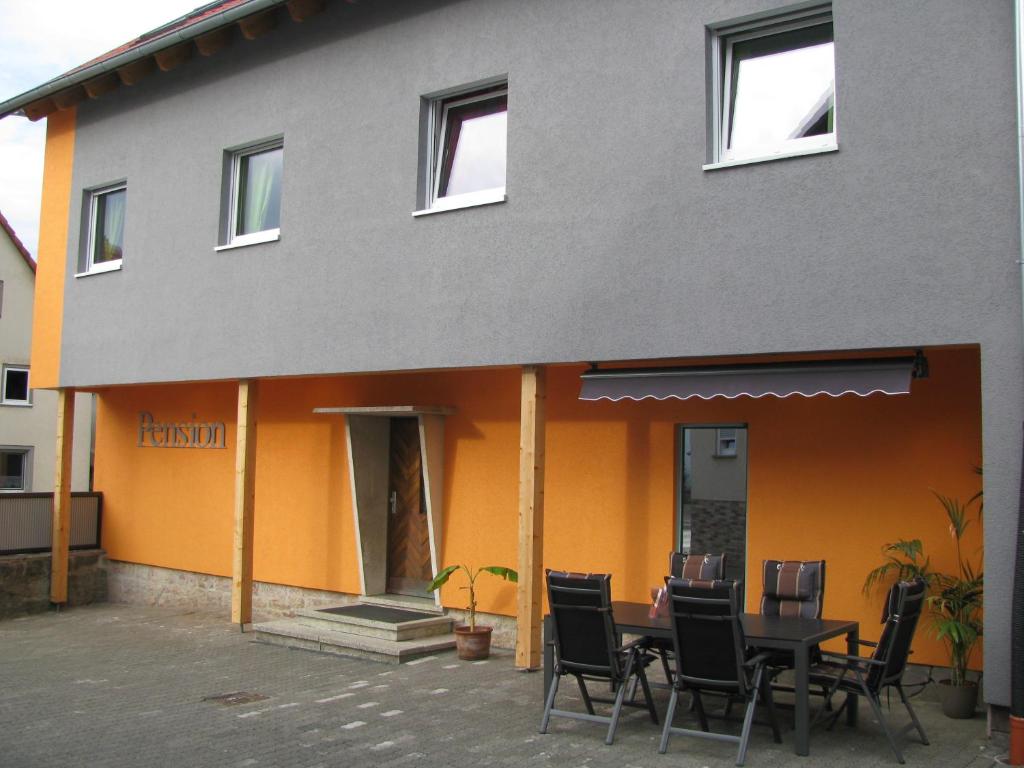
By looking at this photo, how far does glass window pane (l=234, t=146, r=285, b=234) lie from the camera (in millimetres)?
13188

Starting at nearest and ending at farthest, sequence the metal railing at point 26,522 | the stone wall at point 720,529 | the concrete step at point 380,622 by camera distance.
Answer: the stone wall at point 720,529, the concrete step at point 380,622, the metal railing at point 26,522

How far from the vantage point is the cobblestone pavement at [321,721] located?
7398mm

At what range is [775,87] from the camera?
9109 mm

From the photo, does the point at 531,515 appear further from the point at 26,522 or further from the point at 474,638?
the point at 26,522

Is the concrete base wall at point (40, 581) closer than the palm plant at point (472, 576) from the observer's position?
No

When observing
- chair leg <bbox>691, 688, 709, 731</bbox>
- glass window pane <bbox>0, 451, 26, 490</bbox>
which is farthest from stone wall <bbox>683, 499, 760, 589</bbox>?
glass window pane <bbox>0, 451, 26, 490</bbox>

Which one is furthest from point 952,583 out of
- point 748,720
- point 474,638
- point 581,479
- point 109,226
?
point 109,226

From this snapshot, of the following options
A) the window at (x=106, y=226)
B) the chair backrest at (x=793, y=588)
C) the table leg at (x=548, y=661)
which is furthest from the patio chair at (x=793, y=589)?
the window at (x=106, y=226)

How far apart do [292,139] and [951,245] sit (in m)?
7.87

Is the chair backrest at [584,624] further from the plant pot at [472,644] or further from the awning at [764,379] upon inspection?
the plant pot at [472,644]

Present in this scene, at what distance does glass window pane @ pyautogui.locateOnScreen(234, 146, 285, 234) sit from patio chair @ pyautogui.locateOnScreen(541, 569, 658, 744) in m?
7.07

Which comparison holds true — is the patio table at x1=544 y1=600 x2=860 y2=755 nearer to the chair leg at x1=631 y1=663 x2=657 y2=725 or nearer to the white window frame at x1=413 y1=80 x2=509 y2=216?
the chair leg at x1=631 y1=663 x2=657 y2=725

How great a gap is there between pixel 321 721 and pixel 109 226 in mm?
9818

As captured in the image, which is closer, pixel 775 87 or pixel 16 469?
pixel 775 87
